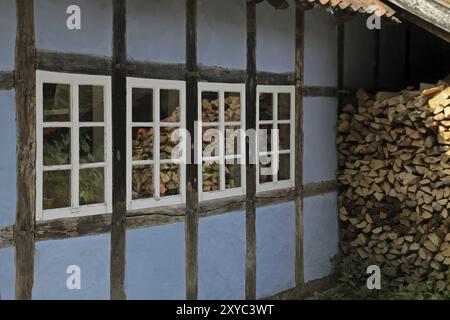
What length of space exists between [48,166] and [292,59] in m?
3.54

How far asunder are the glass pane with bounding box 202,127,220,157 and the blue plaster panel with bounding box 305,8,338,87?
1742mm

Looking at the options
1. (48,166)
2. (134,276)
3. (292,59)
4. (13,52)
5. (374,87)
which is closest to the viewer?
(13,52)

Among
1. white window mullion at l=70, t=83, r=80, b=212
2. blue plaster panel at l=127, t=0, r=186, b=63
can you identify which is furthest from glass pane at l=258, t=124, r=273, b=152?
white window mullion at l=70, t=83, r=80, b=212

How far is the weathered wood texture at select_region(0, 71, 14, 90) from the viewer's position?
4820 mm

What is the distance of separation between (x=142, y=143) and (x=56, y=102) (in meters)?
1.00

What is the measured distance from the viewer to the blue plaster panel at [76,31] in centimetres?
509

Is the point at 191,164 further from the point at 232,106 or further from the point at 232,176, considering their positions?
the point at 232,106

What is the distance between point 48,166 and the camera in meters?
5.22

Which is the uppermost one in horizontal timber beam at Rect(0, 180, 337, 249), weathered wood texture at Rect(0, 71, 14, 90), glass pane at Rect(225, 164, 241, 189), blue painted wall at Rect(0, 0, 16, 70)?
blue painted wall at Rect(0, 0, 16, 70)

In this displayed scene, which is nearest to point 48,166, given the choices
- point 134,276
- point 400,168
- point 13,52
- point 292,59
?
point 13,52

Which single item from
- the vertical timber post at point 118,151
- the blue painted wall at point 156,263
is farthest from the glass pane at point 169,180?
the vertical timber post at point 118,151

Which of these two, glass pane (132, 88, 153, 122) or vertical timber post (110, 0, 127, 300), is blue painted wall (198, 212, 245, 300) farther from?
glass pane (132, 88, 153, 122)

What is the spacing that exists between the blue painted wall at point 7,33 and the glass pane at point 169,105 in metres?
1.61
